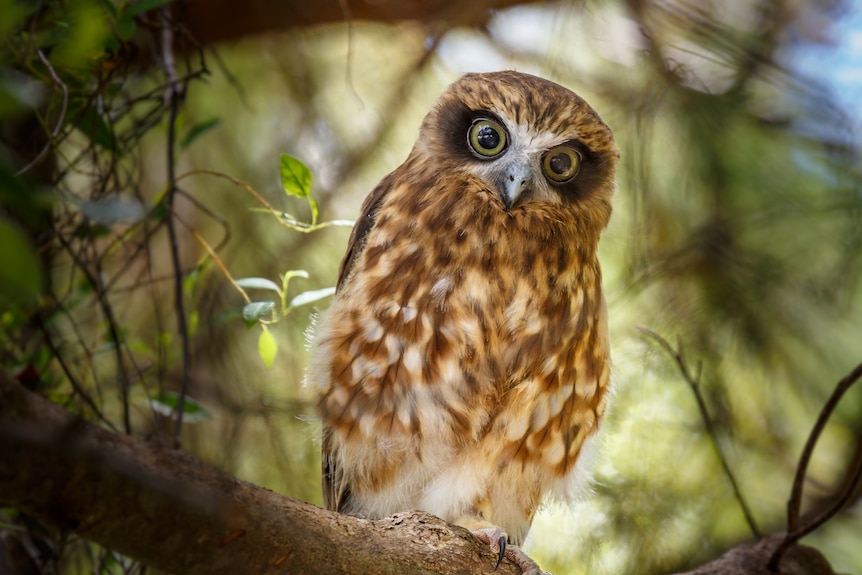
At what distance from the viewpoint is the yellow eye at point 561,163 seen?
1.59 metres

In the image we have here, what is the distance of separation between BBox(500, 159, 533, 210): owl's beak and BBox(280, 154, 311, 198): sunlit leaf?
0.37 metres

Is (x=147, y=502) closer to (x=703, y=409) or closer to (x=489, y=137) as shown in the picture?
(x=489, y=137)

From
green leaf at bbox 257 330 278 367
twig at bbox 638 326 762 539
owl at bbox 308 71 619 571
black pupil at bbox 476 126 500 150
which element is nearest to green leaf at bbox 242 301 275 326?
green leaf at bbox 257 330 278 367

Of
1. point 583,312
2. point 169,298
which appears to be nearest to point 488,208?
point 583,312

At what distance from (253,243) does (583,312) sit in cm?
117

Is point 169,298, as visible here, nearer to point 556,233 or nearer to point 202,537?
point 556,233

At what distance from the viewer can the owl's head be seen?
1561 mm

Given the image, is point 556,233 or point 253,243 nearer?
point 556,233

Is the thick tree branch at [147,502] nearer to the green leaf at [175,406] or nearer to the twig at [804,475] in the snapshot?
the green leaf at [175,406]

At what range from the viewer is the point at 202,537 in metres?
0.82

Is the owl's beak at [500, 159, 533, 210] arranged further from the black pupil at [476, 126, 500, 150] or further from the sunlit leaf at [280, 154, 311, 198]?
the sunlit leaf at [280, 154, 311, 198]

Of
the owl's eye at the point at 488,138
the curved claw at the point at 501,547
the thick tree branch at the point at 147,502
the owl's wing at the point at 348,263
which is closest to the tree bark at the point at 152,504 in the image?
the thick tree branch at the point at 147,502

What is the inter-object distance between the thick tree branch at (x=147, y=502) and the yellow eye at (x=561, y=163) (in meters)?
0.85

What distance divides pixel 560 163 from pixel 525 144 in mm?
91
